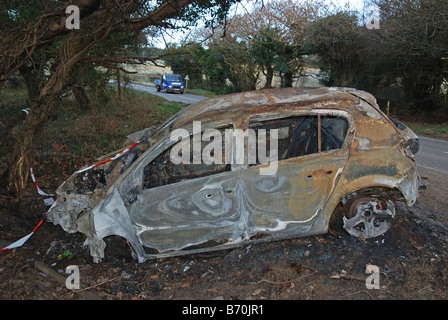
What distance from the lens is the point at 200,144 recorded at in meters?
3.87

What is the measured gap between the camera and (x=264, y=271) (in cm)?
358

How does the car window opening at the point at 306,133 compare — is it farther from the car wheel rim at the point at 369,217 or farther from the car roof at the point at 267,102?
the car wheel rim at the point at 369,217

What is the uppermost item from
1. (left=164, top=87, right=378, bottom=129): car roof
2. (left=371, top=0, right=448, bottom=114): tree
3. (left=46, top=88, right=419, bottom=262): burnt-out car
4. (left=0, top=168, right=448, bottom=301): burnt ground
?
(left=371, top=0, right=448, bottom=114): tree

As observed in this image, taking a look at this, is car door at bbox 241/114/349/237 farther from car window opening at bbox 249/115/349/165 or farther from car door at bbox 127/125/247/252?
car door at bbox 127/125/247/252

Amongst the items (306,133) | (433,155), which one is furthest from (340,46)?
(306,133)

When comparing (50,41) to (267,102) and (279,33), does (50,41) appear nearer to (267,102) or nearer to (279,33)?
(267,102)

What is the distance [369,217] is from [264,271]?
1486 millimetres

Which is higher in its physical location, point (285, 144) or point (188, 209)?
point (285, 144)

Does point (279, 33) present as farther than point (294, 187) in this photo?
Yes

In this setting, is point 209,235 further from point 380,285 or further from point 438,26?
point 438,26

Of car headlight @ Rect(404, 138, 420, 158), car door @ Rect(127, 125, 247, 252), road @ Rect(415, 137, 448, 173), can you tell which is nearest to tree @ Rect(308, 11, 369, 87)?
road @ Rect(415, 137, 448, 173)

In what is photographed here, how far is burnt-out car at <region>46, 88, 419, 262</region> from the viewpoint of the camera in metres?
3.56

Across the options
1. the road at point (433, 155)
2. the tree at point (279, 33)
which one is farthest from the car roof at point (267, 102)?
the tree at point (279, 33)

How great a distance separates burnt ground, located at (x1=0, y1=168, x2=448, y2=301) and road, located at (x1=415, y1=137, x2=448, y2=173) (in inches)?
152
